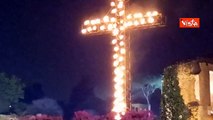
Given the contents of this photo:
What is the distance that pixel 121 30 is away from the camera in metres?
12.7

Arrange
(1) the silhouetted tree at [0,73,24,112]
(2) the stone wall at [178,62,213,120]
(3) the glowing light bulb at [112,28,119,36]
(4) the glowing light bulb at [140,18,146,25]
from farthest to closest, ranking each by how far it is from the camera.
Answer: (1) the silhouetted tree at [0,73,24,112], (2) the stone wall at [178,62,213,120], (3) the glowing light bulb at [112,28,119,36], (4) the glowing light bulb at [140,18,146,25]

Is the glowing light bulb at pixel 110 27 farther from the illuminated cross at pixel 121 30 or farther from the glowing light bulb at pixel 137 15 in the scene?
the glowing light bulb at pixel 137 15

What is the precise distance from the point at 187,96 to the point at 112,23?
13.3 feet

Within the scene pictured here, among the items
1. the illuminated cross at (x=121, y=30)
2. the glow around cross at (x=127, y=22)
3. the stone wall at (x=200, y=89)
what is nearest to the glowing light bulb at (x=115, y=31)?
the illuminated cross at (x=121, y=30)

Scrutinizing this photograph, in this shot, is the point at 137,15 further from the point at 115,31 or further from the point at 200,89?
the point at 200,89

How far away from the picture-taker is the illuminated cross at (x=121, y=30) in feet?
40.1

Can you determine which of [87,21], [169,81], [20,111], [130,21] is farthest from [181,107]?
[20,111]

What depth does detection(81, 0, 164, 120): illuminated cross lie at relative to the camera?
1223 cm

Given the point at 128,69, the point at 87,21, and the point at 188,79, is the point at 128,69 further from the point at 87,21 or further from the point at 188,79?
the point at 188,79

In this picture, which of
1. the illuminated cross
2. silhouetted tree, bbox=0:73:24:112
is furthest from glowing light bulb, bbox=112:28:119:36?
silhouetted tree, bbox=0:73:24:112

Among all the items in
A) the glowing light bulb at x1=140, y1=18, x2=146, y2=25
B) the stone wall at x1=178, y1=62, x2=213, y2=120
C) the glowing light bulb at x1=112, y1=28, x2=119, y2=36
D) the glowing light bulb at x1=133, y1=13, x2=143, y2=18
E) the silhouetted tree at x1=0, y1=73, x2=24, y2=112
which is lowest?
the stone wall at x1=178, y1=62, x2=213, y2=120

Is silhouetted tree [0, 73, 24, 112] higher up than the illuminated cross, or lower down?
higher up

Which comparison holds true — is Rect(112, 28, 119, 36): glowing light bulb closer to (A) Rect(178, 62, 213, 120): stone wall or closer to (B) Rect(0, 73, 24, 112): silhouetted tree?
(A) Rect(178, 62, 213, 120): stone wall

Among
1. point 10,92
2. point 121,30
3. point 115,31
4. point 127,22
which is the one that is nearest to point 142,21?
point 127,22
